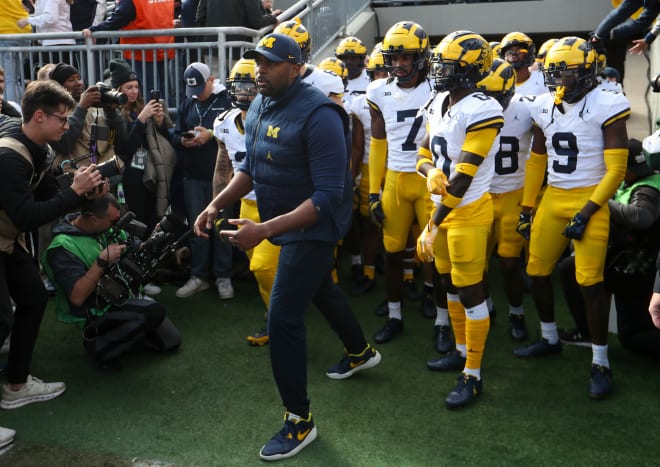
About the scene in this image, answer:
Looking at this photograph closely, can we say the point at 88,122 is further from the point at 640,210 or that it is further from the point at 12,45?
the point at 640,210

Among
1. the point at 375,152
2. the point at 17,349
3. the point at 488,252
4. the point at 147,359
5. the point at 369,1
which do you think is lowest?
the point at 147,359

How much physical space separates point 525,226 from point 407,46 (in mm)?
1528

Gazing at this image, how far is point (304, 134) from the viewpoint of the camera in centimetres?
355

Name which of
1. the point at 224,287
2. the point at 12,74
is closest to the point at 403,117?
the point at 224,287

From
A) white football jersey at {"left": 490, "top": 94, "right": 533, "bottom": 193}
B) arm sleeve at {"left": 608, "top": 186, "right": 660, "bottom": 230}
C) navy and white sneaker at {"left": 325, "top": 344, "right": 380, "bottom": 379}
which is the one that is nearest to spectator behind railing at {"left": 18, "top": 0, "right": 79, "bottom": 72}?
white football jersey at {"left": 490, "top": 94, "right": 533, "bottom": 193}

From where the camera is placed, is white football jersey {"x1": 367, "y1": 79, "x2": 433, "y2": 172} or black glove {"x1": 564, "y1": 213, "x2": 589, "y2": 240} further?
white football jersey {"x1": 367, "y1": 79, "x2": 433, "y2": 172}

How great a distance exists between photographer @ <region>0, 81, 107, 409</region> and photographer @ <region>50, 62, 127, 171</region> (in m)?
1.31

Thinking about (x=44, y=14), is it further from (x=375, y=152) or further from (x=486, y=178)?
(x=486, y=178)

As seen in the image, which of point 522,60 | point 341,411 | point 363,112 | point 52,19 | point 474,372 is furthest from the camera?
point 52,19

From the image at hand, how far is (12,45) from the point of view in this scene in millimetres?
8242

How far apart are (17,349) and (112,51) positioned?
169 inches

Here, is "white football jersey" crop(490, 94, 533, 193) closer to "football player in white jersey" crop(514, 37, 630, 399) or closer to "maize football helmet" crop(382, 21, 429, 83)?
"football player in white jersey" crop(514, 37, 630, 399)

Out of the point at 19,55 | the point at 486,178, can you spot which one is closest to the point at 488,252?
the point at 486,178

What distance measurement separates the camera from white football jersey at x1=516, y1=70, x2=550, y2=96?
6.47 metres
